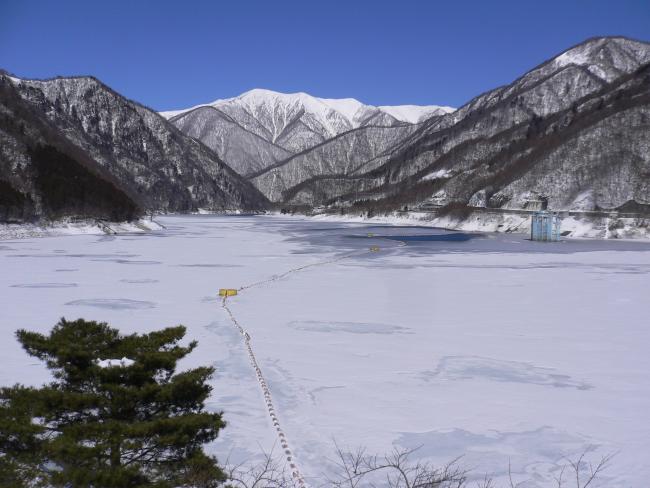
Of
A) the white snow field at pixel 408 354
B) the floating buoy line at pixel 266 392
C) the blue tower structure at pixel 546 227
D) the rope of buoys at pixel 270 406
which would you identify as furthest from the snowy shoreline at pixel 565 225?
the rope of buoys at pixel 270 406

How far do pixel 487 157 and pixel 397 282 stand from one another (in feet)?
488

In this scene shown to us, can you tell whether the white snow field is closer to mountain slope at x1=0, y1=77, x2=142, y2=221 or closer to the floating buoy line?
the floating buoy line

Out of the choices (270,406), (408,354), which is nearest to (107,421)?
(270,406)

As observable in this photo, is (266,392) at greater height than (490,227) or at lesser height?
lesser

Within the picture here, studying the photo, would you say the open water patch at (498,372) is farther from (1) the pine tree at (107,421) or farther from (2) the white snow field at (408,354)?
(1) the pine tree at (107,421)

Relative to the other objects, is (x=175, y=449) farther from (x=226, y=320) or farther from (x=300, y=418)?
(x=226, y=320)

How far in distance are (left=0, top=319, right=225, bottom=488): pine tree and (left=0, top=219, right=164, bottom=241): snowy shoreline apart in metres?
54.0

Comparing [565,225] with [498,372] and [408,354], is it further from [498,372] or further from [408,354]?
[498,372]

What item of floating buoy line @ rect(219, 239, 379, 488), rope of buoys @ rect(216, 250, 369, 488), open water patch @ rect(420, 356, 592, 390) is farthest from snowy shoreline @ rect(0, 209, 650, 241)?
open water patch @ rect(420, 356, 592, 390)

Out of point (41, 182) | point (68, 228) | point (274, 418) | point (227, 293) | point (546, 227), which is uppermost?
point (41, 182)

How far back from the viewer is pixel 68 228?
64.3 m

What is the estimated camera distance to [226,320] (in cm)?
1548

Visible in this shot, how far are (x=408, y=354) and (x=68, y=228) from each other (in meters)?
60.8

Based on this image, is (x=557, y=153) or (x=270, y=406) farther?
(x=557, y=153)
